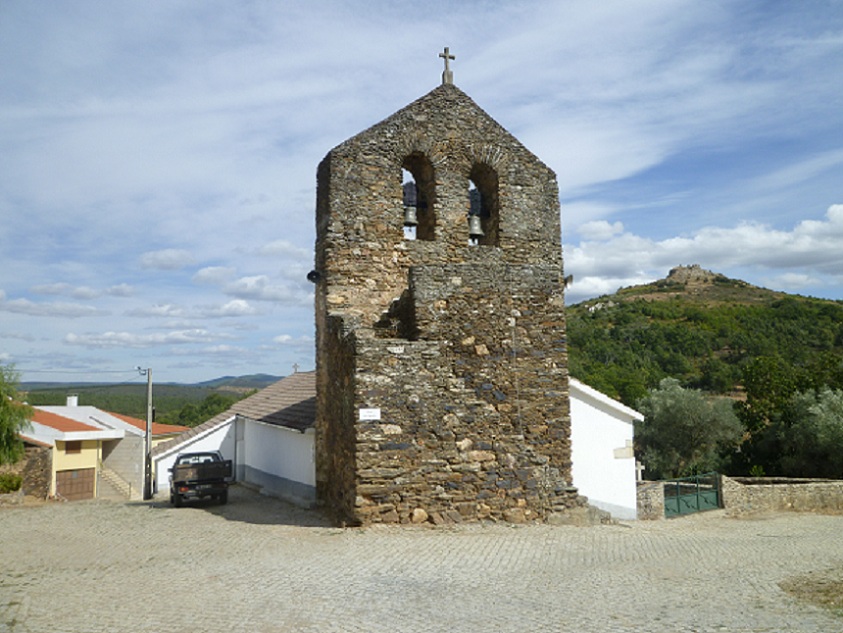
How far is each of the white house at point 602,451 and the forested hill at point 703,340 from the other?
1814 cm

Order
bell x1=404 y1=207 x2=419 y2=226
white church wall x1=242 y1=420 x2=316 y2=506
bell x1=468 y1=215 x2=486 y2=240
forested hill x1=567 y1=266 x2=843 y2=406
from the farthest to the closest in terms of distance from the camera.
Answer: forested hill x1=567 y1=266 x2=843 y2=406 → white church wall x1=242 y1=420 x2=316 y2=506 → bell x1=468 y1=215 x2=486 y2=240 → bell x1=404 y1=207 x2=419 y2=226

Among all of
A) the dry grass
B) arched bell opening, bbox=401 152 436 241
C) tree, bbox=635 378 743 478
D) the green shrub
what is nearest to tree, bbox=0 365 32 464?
the green shrub

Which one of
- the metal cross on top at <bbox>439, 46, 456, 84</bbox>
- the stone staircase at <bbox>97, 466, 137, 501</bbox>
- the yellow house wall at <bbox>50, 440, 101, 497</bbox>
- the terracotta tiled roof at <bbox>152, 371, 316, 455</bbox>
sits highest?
the metal cross on top at <bbox>439, 46, 456, 84</bbox>

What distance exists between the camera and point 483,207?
13906 mm

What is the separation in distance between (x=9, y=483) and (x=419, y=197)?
15.0 m

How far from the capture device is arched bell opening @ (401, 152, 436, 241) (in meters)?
13.1

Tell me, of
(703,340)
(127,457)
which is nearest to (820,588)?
(127,457)

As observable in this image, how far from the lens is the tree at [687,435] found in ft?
93.7

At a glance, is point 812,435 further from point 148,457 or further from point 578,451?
point 148,457

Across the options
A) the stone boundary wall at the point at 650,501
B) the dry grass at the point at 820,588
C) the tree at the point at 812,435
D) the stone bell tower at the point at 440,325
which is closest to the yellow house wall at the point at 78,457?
the stone bell tower at the point at 440,325

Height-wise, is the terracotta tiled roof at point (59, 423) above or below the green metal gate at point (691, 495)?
above

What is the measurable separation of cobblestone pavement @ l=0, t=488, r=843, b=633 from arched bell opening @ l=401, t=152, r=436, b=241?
6041 mm

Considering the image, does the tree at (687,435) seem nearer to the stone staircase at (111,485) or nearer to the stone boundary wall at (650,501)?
the stone boundary wall at (650,501)

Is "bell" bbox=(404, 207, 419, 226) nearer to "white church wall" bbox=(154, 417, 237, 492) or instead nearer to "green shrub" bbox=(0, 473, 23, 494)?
"white church wall" bbox=(154, 417, 237, 492)
